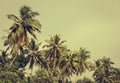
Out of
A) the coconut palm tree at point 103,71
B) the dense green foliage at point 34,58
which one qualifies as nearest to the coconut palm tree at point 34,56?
the dense green foliage at point 34,58

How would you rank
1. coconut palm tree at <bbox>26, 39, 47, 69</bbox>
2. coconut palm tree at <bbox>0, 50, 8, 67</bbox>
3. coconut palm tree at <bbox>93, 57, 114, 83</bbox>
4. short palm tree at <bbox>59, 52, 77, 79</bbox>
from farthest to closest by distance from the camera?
coconut palm tree at <bbox>93, 57, 114, 83</bbox> < short palm tree at <bbox>59, 52, 77, 79</bbox> < coconut palm tree at <bbox>26, 39, 47, 69</bbox> < coconut palm tree at <bbox>0, 50, 8, 67</bbox>

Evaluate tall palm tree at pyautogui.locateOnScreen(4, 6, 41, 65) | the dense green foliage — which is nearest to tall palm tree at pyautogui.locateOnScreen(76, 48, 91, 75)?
the dense green foliage

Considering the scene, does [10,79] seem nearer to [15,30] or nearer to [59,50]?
[15,30]

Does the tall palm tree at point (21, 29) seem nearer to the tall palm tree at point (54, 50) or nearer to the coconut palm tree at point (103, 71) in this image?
the tall palm tree at point (54, 50)

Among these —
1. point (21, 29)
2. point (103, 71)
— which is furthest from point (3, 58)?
point (103, 71)

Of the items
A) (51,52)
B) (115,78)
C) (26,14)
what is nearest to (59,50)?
(51,52)

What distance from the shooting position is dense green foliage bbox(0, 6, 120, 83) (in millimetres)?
85744

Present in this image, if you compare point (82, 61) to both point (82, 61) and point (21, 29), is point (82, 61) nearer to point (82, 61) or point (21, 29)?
point (82, 61)

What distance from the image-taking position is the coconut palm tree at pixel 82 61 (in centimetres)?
10572

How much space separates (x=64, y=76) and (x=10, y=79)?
84.0 feet

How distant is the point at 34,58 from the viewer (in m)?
94.4

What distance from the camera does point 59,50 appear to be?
330 ft

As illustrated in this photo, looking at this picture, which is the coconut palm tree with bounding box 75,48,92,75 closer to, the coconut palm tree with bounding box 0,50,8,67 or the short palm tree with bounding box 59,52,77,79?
the short palm tree with bounding box 59,52,77,79

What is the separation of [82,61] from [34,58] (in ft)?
63.7
